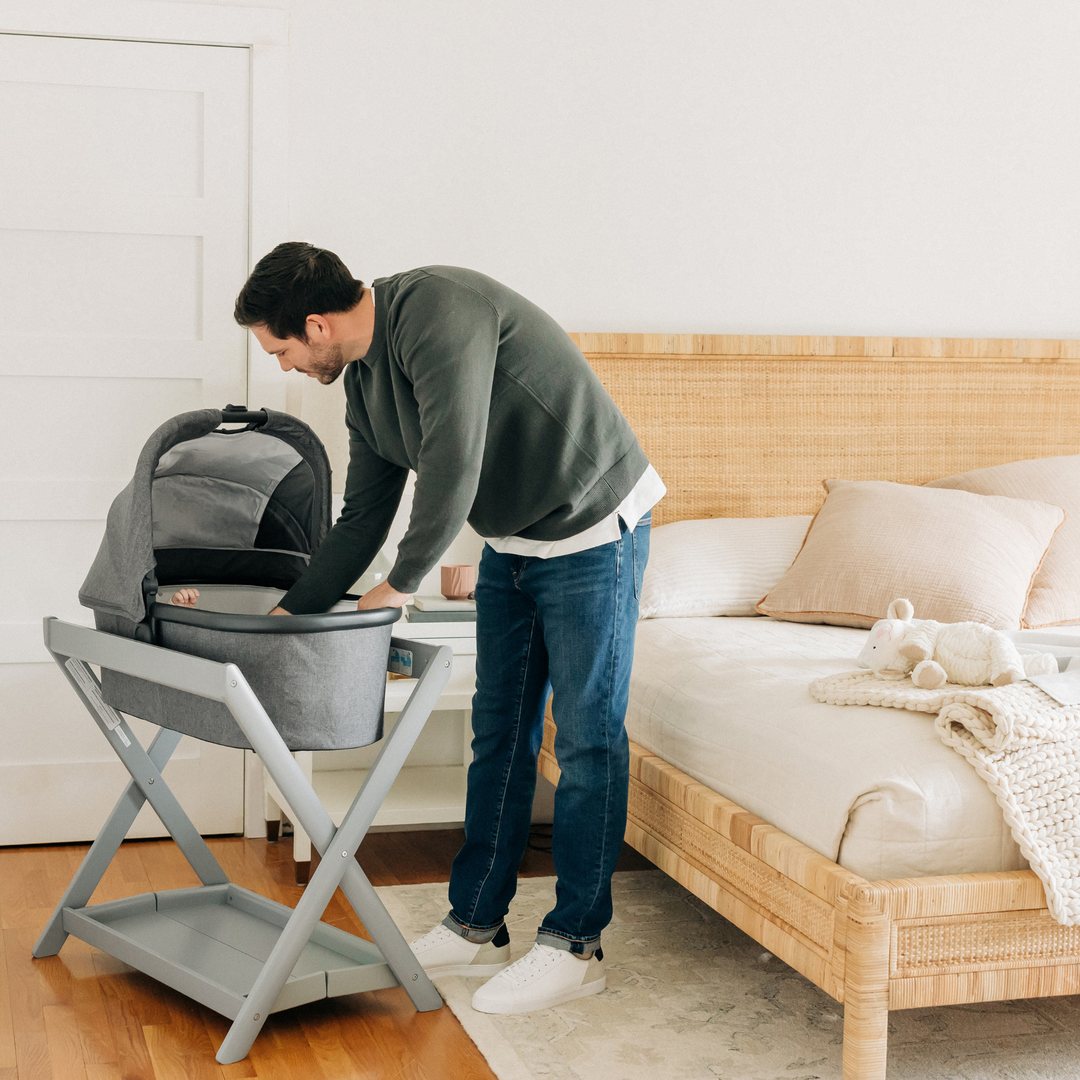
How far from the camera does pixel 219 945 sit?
7.13ft

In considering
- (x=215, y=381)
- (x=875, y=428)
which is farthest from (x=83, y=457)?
(x=875, y=428)

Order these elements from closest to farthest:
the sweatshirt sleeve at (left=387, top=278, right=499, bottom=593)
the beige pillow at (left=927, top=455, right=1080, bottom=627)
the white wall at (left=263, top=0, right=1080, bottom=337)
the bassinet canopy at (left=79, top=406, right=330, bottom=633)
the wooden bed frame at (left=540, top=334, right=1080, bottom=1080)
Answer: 1. the sweatshirt sleeve at (left=387, top=278, right=499, bottom=593)
2. the bassinet canopy at (left=79, top=406, right=330, bottom=633)
3. the beige pillow at (left=927, top=455, right=1080, bottom=627)
4. the white wall at (left=263, top=0, right=1080, bottom=337)
5. the wooden bed frame at (left=540, top=334, right=1080, bottom=1080)

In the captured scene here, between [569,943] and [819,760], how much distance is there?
61cm

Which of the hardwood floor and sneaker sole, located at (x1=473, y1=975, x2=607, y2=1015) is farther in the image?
sneaker sole, located at (x1=473, y1=975, x2=607, y2=1015)

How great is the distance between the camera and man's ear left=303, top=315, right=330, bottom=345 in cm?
191

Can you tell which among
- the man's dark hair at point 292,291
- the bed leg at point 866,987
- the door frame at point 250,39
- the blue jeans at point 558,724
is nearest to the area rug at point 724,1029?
the blue jeans at point 558,724

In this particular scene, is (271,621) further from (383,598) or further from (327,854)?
(327,854)

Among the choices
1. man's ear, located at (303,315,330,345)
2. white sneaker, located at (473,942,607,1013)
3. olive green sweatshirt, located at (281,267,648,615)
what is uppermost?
man's ear, located at (303,315,330,345)

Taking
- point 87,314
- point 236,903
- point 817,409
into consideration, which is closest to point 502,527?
point 236,903

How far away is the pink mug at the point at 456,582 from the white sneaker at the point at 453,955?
0.88m

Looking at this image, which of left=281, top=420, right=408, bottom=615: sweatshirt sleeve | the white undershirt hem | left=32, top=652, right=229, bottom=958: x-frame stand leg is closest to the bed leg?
the white undershirt hem

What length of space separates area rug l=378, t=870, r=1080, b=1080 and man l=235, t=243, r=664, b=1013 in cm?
8

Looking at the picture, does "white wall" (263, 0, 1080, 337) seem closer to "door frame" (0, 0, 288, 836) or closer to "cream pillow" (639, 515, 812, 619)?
"door frame" (0, 0, 288, 836)

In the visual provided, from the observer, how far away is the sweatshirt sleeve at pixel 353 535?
212cm
